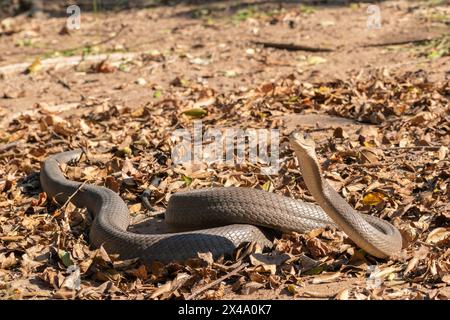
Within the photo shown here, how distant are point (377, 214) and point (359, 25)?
6.95 meters

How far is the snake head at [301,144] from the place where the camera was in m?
5.19

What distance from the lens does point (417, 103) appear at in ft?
29.2

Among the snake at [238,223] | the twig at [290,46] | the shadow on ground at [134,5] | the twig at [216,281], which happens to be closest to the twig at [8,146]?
the snake at [238,223]

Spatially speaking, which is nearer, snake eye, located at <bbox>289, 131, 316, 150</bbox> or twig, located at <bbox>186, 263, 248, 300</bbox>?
snake eye, located at <bbox>289, 131, 316, 150</bbox>

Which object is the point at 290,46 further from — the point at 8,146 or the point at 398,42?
the point at 8,146

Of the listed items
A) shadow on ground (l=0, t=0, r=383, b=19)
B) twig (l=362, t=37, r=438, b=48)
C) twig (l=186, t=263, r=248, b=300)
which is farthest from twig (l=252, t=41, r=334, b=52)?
twig (l=186, t=263, r=248, b=300)

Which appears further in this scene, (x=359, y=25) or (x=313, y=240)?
(x=359, y=25)

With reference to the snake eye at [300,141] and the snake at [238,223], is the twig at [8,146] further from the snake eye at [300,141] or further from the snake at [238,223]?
the snake eye at [300,141]

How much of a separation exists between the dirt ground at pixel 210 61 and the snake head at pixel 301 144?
1.01 meters

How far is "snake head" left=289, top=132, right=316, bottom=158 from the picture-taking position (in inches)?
204

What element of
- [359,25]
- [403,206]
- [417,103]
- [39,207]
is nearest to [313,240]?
[403,206]

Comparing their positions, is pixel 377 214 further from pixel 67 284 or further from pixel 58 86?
pixel 58 86

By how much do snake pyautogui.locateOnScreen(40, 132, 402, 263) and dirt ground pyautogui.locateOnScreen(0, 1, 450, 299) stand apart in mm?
249

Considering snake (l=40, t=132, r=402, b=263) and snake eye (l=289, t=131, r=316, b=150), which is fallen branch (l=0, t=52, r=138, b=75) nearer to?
snake (l=40, t=132, r=402, b=263)
